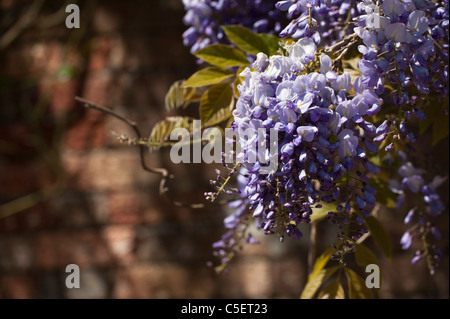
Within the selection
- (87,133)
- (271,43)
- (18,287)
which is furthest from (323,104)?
(18,287)

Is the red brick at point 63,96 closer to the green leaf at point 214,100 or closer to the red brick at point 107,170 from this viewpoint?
the red brick at point 107,170

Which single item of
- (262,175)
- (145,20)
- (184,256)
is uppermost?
(145,20)

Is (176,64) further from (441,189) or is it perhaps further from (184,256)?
(441,189)

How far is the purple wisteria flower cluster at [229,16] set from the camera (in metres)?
0.81

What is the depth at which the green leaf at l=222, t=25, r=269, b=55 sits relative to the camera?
73cm

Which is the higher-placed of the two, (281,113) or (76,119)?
(76,119)

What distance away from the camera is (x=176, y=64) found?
1276mm

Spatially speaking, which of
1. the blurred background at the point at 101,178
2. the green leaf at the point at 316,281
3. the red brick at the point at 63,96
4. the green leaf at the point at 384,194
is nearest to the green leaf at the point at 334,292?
the green leaf at the point at 316,281

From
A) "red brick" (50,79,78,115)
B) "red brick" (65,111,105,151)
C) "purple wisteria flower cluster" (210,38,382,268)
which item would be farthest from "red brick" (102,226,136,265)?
"purple wisteria flower cluster" (210,38,382,268)

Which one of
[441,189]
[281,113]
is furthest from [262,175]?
[441,189]

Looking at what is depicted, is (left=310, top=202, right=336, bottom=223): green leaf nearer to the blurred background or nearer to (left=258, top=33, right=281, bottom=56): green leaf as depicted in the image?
(left=258, top=33, right=281, bottom=56): green leaf

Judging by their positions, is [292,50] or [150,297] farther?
[150,297]

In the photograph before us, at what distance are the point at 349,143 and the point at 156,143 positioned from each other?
0.30m

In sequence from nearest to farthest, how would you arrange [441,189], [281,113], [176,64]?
[281,113], [441,189], [176,64]
